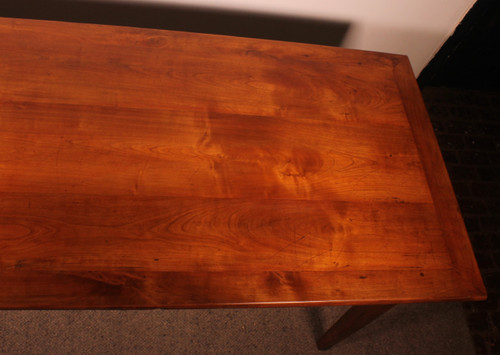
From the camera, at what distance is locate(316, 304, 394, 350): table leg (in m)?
1.00

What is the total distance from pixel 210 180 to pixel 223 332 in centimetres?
80

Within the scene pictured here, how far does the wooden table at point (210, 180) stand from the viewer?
0.78 metres

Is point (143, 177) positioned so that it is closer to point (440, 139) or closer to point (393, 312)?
point (393, 312)

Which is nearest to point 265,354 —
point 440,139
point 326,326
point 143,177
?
point 326,326

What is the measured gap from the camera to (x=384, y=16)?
1372 millimetres

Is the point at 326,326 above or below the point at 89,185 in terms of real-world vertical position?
below

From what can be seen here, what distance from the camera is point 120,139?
91 cm

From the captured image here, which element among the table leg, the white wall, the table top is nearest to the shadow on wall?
the white wall

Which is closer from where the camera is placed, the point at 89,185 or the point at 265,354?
the point at 89,185

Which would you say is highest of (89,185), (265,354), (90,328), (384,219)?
(384,219)

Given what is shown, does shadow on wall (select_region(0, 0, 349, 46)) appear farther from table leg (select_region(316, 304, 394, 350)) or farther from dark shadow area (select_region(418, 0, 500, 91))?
table leg (select_region(316, 304, 394, 350))

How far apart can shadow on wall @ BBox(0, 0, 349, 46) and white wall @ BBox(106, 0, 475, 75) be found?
3cm

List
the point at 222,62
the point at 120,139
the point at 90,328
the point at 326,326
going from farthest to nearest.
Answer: the point at 326,326
the point at 90,328
the point at 222,62
the point at 120,139

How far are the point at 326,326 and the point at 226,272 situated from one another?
866 millimetres
